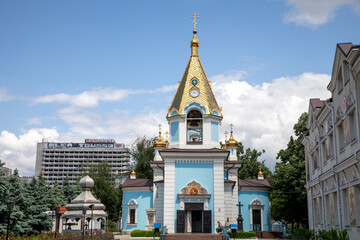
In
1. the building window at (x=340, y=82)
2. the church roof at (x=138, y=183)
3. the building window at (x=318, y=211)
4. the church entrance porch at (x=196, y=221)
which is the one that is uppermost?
the building window at (x=340, y=82)

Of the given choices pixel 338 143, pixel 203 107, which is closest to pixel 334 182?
→ pixel 338 143

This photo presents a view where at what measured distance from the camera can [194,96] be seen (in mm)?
29453

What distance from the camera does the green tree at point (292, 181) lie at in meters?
27.6

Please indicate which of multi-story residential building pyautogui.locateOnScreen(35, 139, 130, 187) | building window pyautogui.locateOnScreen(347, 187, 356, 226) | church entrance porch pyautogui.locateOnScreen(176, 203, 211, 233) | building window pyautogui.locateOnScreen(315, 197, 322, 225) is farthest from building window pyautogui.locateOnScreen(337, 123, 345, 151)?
multi-story residential building pyautogui.locateOnScreen(35, 139, 130, 187)

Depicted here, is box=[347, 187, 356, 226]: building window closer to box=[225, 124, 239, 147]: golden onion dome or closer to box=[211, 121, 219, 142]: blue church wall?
box=[211, 121, 219, 142]: blue church wall

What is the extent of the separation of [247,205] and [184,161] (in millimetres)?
8281

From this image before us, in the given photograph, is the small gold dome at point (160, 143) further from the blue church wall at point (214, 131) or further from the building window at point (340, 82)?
the building window at point (340, 82)

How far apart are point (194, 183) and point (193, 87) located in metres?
7.20

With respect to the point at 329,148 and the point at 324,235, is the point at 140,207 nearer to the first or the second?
the point at 329,148

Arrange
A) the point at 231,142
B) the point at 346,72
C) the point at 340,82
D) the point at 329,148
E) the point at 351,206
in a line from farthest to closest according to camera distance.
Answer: the point at 231,142 < the point at 329,148 < the point at 340,82 < the point at 346,72 < the point at 351,206

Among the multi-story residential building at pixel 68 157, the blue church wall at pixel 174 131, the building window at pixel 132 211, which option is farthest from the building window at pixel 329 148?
the multi-story residential building at pixel 68 157

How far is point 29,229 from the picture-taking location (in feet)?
75.8

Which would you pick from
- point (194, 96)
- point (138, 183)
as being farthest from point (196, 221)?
point (194, 96)

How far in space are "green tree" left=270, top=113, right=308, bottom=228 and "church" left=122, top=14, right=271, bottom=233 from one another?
3.09 meters
